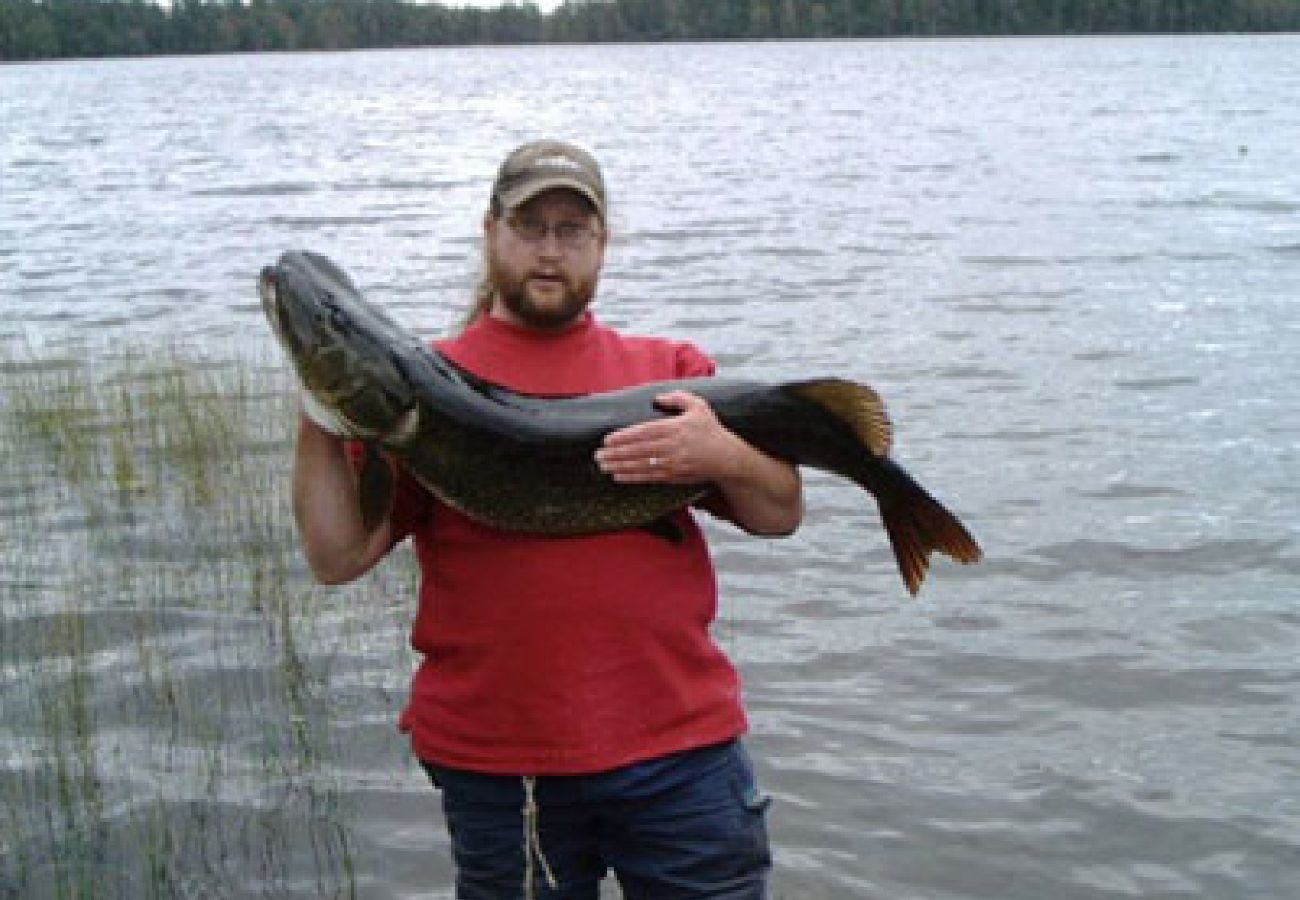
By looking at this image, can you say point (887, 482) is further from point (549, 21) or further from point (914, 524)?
point (549, 21)

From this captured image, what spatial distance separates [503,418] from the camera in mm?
3088

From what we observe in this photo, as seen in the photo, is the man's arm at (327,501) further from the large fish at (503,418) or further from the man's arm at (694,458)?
the man's arm at (694,458)

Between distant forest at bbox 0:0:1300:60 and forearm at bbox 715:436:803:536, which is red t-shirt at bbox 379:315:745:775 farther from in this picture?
distant forest at bbox 0:0:1300:60

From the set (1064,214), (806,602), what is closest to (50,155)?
(1064,214)

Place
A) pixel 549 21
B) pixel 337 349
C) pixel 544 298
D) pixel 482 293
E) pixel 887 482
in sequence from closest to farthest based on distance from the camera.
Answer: pixel 337 349
pixel 544 298
pixel 887 482
pixel 482 293
pixel 549 21

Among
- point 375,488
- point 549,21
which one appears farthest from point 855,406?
point 549,21

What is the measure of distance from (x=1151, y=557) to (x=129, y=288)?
12.8 metres

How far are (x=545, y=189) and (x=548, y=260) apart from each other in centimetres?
15

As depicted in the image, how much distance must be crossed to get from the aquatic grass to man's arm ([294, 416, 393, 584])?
85.3 inches

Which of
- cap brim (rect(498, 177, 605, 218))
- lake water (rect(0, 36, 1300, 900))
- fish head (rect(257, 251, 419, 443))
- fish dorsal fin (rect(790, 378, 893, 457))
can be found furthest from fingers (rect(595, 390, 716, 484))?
lake water (rect(0, 36, 1300, 900))

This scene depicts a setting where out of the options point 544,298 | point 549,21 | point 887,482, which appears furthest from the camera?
point 549,21

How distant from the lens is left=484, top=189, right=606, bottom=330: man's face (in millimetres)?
3193

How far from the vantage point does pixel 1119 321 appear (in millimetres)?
12984

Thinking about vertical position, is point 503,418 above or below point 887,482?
above
